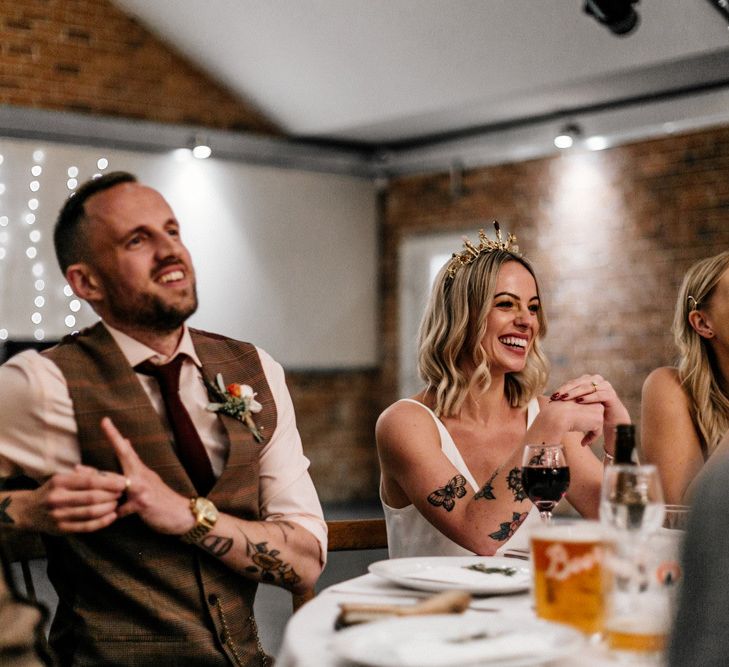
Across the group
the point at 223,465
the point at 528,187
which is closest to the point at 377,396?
the point at 528,187

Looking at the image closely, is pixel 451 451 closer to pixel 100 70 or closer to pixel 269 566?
Result: pixel 269 566

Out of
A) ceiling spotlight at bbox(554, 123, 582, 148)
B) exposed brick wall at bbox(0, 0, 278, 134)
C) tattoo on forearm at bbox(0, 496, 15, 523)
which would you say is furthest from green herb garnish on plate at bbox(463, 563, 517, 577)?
exposed brick wall at bbox(0, 0, 278, 134)

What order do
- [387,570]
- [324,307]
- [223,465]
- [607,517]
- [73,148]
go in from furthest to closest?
[324,307] < [73,148] < [223,465] < [387,570] < [607,517]

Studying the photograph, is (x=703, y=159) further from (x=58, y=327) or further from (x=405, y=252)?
(x=58, y=327)

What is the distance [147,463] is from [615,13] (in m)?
4.51

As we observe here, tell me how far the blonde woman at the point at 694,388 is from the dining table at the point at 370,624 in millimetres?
1429

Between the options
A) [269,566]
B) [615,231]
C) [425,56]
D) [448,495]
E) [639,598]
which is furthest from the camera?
[615,231]

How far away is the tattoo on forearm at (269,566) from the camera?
6.90 ft

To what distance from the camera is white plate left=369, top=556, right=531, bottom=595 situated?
169 cm

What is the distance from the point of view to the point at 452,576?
5.81 feet

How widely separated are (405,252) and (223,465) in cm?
710

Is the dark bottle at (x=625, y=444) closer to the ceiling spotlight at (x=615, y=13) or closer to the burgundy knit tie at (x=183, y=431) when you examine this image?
the burgundy knit tie at (x=183, y=431)

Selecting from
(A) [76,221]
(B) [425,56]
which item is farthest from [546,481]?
(B) [425,56]

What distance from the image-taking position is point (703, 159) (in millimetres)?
7051
